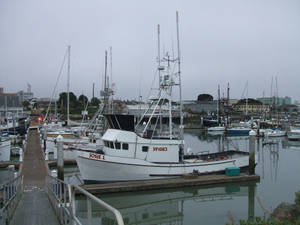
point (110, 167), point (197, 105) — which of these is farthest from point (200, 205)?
point (197, 105)

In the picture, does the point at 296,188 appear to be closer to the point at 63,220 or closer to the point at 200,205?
the point at 200,205

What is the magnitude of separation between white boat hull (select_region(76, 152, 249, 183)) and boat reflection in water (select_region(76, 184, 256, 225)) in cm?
126

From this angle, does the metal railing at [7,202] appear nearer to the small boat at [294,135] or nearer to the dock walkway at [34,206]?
the dock walkway at [34,206]

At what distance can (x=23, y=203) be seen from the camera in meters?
9.74

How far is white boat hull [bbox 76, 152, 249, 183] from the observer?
15592mm

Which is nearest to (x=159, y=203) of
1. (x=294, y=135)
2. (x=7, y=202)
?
(x=7, y=202)

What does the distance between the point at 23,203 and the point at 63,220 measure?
3.12 m

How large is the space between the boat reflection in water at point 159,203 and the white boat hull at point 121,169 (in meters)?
1.26

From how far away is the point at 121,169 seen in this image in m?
15.9

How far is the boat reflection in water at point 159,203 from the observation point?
1273 centimetres

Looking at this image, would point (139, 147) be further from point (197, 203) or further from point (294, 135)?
point (294, 135)

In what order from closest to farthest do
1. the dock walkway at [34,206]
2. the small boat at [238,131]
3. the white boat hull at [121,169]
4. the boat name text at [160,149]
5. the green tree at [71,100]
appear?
the dock walkway at [34,206] → the white boat hull at [121,169] → the boat name text at [160,149] → the small boat at [238,131] → the green tree at [71,100]

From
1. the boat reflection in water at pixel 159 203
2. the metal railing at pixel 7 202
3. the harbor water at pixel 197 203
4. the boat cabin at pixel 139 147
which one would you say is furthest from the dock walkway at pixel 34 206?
the boat cabin at pixel 139 147

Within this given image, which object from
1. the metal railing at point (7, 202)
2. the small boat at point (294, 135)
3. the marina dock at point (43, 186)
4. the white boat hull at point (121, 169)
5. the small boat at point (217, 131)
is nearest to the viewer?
the metal railing at point (7, 202)
